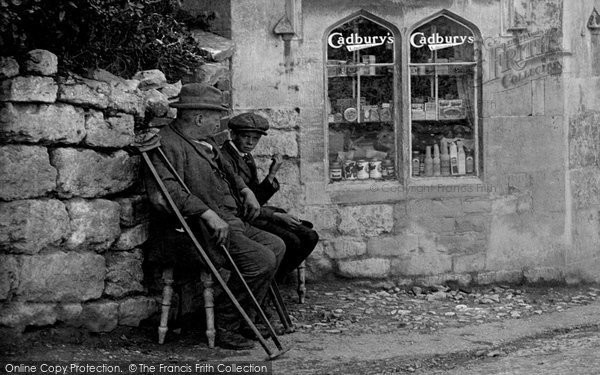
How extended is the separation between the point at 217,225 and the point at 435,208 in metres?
3.81

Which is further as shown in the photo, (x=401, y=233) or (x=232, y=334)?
(x=401, y=233)

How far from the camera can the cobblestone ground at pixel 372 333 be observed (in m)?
7.36

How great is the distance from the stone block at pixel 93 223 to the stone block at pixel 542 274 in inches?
188

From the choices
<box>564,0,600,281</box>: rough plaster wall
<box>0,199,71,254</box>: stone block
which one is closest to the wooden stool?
<box>0,199,71,254</box>: stone block

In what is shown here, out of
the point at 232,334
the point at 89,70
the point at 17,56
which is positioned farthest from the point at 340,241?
the point at 17,56

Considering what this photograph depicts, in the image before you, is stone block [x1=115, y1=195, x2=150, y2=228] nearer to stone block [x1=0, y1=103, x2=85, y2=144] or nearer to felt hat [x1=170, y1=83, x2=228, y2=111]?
stone block [x1=0, y1=103, x2=85, y2=144]

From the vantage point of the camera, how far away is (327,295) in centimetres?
1020

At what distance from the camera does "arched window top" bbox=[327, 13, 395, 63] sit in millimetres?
10508

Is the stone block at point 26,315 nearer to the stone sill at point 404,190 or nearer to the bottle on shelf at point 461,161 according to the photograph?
the stone sill at point 404,190

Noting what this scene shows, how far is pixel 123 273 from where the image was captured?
772 cm

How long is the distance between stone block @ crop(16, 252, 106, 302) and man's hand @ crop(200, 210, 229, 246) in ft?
2.75

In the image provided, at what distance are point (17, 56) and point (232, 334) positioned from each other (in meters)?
2.45

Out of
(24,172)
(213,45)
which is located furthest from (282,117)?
(24,172)

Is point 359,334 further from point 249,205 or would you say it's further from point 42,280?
point 42,280
